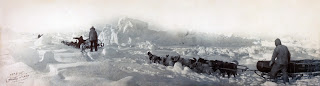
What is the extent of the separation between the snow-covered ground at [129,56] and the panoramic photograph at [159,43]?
0.02 metres

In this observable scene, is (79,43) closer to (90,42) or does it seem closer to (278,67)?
(90,42)

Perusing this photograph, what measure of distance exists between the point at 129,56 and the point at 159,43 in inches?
21.6

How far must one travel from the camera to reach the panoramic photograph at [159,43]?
183 inches

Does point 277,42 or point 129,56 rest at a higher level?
point 277,42

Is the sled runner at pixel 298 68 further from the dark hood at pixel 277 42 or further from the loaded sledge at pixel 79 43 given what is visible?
the loaded sledge at pixel 79 43

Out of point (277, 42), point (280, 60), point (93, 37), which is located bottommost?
point (280, 60)

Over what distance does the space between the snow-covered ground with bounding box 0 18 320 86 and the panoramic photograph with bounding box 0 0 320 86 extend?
0.02 m

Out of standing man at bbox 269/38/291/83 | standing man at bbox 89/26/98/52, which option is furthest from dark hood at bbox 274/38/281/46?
standing man at bbox 89/26/98/52

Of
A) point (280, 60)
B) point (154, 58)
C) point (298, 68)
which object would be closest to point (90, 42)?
point (154, 58)

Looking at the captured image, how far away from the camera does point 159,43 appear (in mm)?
4988

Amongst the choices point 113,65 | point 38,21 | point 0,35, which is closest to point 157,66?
point 113,65

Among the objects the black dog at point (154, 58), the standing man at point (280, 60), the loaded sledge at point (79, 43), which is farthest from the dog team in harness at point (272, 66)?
the loaded sledge at point (79, 43)

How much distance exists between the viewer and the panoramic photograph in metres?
4.65

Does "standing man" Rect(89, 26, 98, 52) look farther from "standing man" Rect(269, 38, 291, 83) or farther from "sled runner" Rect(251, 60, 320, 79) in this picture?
"standing man" Rect(269, 38, 291, 83)
